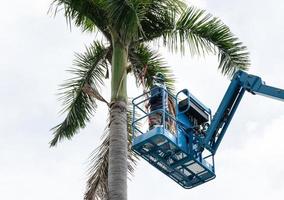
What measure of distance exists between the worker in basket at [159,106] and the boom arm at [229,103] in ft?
2.80

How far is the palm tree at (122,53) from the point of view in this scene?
14680 millimetres

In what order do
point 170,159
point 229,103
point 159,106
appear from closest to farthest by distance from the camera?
point 170,159
point 159,106
point 229,103

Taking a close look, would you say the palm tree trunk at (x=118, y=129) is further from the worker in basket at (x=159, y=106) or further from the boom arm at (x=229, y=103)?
the boom arm at (x=229, y=103)

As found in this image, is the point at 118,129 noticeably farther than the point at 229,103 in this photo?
No

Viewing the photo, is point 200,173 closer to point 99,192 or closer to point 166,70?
point 99,192

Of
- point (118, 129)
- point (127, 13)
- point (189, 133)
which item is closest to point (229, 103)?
point (189, 133)

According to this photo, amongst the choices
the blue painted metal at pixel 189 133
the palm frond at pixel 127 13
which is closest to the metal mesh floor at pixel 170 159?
the blue painted metal at pixel 189 133

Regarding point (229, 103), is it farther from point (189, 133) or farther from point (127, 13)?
point (127, 13)

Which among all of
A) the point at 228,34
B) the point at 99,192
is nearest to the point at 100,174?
the point at 99,192

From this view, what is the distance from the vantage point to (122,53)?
15758 mm

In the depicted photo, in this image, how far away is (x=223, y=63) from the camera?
53.5ft

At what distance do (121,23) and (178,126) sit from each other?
92.2 inches

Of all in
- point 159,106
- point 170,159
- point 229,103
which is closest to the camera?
point 170,159

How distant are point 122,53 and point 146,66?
3.52ft
